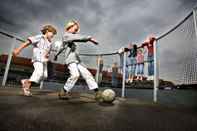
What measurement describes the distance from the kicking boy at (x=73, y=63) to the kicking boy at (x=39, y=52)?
0.41 metres

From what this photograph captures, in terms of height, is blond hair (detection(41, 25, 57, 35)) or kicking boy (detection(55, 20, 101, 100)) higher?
blond hair (detection(41, 25, 57, 35))

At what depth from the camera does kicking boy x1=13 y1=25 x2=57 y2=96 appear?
13.0 feet

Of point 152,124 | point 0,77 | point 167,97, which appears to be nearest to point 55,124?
point 152,124

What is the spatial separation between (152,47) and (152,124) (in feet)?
11.2

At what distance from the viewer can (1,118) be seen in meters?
1.91

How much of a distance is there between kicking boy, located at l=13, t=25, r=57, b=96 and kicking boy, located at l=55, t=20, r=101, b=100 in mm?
412

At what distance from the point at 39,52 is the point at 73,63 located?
2.94 ft

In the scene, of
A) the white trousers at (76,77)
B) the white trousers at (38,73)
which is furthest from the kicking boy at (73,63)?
the white trousers at (38,73)

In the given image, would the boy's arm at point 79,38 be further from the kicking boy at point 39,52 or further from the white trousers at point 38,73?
the white trousers at point 38,73

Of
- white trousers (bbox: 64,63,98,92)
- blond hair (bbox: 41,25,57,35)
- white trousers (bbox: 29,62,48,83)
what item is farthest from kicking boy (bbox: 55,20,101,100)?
white trousers (bbox: 29,62,48,83)

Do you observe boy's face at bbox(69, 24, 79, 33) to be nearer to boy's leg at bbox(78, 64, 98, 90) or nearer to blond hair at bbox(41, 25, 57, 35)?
blond hair at bbox(41, 25, 57, 35)

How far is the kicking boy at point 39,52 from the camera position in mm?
3969

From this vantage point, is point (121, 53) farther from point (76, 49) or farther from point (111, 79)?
point (76, 49)

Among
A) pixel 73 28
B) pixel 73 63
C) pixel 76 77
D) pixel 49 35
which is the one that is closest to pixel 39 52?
pixel 49 35
